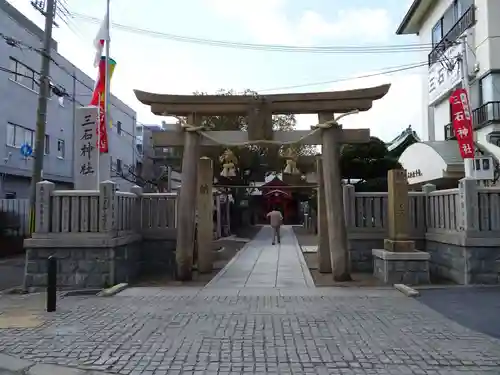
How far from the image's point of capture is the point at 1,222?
20016 mm

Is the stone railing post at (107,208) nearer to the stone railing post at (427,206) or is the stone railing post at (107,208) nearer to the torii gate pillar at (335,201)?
the torii gate pillar at (335,201)

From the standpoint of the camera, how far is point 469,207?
1101 cm

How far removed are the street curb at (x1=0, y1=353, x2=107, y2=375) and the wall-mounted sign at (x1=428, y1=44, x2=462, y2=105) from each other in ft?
64.0

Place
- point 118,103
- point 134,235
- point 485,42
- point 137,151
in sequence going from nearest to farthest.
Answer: point 134,235
point 485,42
point 118,103
point 137,151

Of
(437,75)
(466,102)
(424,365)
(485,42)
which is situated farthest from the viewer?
(437,75)

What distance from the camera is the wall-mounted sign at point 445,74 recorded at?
21323mm

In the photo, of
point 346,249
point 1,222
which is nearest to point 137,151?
point 1,222

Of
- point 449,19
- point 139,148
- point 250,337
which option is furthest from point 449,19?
point 139,148

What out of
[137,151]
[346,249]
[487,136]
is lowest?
[346,249]

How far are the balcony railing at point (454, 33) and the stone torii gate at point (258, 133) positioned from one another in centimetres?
1073

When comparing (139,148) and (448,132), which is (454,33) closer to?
(448,132)

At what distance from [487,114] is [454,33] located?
4869mm

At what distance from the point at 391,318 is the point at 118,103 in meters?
33.7

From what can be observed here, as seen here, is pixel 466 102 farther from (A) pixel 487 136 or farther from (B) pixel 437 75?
(B) pixel 437 75
